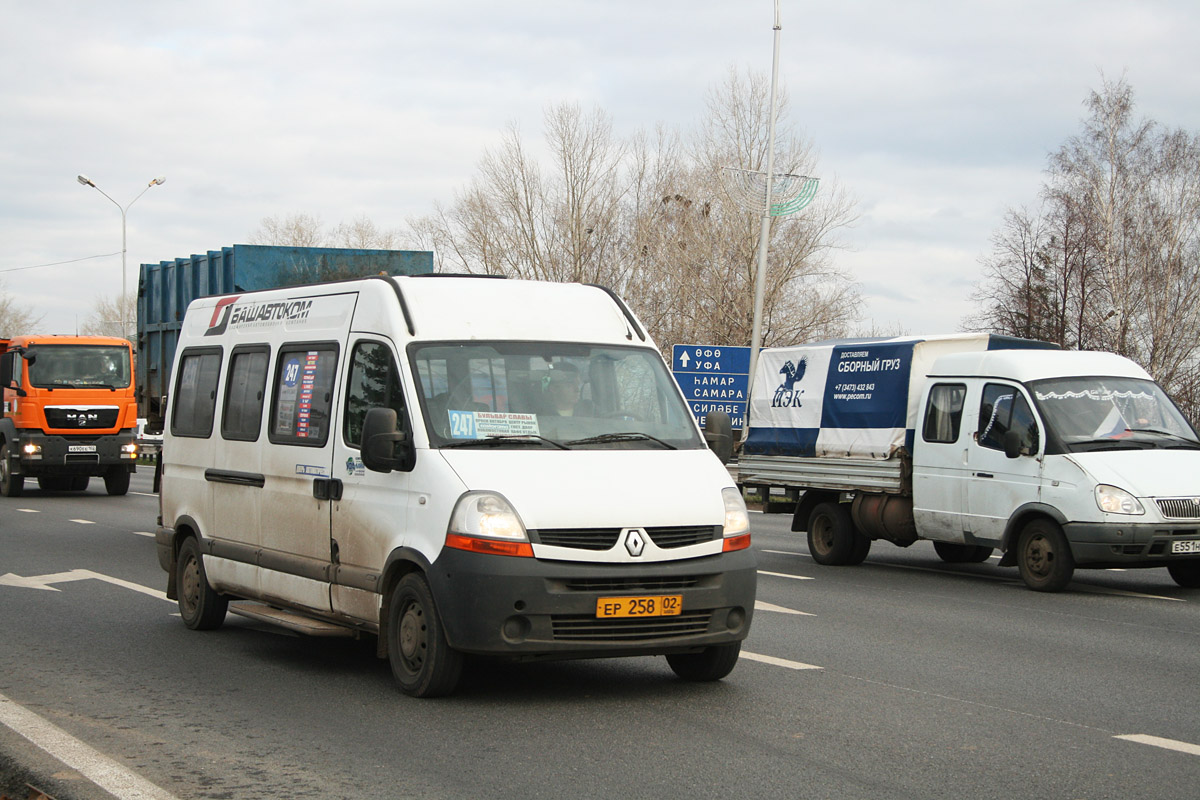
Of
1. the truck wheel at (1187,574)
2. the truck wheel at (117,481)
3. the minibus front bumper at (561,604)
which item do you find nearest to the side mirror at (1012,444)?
the truck wheel at (1187,574)

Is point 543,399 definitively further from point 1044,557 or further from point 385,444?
point 1044,557

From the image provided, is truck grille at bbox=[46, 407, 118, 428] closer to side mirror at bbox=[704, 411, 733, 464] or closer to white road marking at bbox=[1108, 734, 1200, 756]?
side mirror at bbox=[704, 411, 733, 464]

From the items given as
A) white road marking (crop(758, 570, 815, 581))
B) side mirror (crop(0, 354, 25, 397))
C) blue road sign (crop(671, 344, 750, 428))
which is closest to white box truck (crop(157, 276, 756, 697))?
white road marking (crop(758, 570, 815, 581))

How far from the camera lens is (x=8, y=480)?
82.1 ft

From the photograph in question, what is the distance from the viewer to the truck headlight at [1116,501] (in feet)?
39.7

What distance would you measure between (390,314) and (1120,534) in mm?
7335

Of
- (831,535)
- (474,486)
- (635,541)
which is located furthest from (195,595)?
(831,535)

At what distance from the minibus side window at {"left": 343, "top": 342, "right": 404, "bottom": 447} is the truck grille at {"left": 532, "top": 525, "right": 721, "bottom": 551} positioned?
125 centimetres

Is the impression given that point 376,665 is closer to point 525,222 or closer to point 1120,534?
point 1120,534

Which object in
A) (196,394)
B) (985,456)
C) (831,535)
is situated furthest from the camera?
(831,535)

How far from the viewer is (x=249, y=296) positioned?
9.67m

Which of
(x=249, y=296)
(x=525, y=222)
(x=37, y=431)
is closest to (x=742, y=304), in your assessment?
(x=525, y=222)

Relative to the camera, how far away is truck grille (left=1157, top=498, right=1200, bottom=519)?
1209cm

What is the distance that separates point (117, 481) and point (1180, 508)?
64.7 ft
